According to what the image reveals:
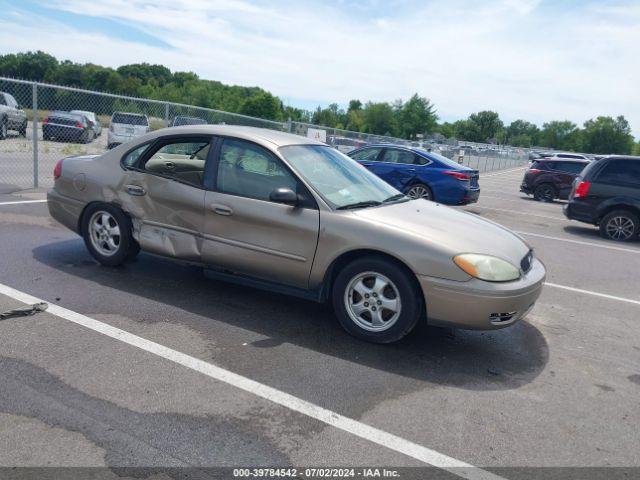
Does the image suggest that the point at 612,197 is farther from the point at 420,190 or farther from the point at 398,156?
the point at 398,156

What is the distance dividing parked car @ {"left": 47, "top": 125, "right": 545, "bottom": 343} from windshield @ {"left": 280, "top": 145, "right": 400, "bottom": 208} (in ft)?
0.06

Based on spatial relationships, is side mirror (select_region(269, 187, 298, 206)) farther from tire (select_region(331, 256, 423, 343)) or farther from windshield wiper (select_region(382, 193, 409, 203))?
windshield wiper (select_region(382, 193, 409, 203))

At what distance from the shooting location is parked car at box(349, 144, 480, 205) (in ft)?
40.2

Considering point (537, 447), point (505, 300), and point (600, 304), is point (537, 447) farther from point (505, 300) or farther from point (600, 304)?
point (600, 304)

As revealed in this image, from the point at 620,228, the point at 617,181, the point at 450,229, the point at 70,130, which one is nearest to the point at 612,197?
the point at 617,181

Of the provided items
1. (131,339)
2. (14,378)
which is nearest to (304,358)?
(131,339)

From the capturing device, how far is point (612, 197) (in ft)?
37.4

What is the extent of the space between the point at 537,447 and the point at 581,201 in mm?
9844

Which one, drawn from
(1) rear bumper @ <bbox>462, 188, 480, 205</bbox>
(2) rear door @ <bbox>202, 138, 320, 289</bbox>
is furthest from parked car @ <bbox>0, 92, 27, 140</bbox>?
(2) rear door @ <bbox>202, 138, 320, 289</bbox>

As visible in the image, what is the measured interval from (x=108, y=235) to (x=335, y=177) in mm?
2453

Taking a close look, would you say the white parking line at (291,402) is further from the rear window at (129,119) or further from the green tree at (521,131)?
the green tree at (521,131)

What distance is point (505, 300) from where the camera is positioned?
4.04 meters

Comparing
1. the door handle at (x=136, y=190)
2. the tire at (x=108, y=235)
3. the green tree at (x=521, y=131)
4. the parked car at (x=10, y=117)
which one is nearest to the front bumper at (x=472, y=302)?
the door handle at (x=136, y=190)

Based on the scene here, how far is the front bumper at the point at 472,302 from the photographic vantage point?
3.99 meters
